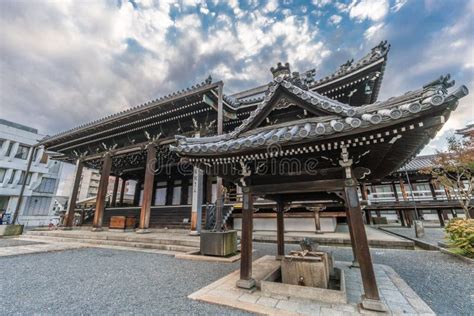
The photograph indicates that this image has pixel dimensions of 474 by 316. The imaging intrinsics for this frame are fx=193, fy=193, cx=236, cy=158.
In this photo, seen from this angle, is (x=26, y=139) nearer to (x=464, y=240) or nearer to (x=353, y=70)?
(x=353, y=70)

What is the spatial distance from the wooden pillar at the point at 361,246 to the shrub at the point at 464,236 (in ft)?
17.7

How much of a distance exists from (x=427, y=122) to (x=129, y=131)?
11598 millimetres

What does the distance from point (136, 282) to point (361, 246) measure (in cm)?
410

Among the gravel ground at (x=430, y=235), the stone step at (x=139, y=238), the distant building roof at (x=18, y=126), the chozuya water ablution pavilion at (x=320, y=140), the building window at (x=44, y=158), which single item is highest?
the distant building roof at (x=18, y=126)

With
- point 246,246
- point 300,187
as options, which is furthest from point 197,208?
point 300,187

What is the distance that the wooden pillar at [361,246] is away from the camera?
104 inches

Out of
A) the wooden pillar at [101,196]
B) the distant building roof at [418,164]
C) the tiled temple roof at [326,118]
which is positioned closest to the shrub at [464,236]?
the tiled temple roof at [326,118]

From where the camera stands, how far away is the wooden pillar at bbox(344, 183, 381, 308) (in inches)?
104

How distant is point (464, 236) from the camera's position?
222 inches

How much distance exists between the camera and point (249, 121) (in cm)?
409

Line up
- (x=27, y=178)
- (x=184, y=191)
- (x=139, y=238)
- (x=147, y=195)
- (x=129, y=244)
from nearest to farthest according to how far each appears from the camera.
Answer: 1. (x=129, y=244)
2. (x=139, y=238)
3. (x=147, y=195)
4. (x=184, y=191)
5. (x=27, y=178)

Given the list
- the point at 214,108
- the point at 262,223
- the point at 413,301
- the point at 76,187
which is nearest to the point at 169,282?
the point at 413,301

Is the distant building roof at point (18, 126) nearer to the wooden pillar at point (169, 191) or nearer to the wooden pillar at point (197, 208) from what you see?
the wooden pillar at point (169, 191)

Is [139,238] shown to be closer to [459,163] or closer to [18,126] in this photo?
[459,163]
